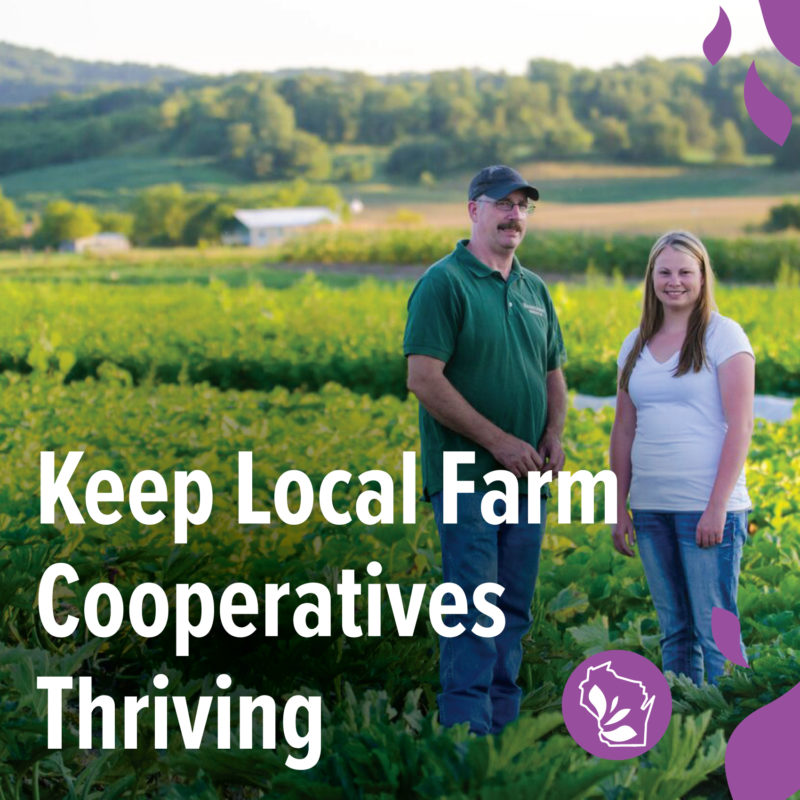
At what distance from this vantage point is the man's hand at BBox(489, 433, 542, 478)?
343 centimetres

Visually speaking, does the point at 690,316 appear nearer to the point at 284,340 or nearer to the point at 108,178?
the point at 284,340

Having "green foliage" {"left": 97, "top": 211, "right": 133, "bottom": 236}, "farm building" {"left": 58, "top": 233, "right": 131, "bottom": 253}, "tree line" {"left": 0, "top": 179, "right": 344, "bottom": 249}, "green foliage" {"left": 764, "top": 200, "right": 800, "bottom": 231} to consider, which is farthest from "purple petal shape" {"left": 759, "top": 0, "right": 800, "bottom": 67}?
"green foliage" {"left": 97, "top": 211, "right": 133, "bottom": 236}

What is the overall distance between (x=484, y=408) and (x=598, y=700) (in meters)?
1.15

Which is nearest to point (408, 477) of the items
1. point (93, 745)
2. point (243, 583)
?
point (243, 583)

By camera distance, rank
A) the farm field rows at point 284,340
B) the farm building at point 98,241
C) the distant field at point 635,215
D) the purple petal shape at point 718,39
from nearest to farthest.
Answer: the purple petal shape at point 718,39 < the farm field rows at point 284,340 < the distant field at point 635,215 < the farm building at point 98,241

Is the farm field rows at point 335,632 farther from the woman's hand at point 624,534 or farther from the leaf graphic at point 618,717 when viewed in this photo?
the woman's hand at point 624,534

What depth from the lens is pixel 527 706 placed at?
142 inches

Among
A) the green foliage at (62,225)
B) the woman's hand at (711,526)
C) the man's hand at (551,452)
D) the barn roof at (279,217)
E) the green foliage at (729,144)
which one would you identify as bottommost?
the green foliage at (62,225)

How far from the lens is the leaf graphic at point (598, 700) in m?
2.53

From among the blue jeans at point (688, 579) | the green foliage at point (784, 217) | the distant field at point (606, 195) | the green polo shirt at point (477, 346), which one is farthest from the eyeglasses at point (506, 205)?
the distant field at point (606, 195)

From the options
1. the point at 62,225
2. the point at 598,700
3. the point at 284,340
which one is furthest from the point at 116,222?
the point at 598,700

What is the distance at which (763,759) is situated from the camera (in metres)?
2.40

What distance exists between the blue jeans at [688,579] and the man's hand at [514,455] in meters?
0.42

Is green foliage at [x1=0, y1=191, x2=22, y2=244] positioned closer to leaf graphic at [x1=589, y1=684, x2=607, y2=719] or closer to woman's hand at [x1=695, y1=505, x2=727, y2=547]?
woman's hand at [x1=695, y1=505, x2=727, y2=547]
